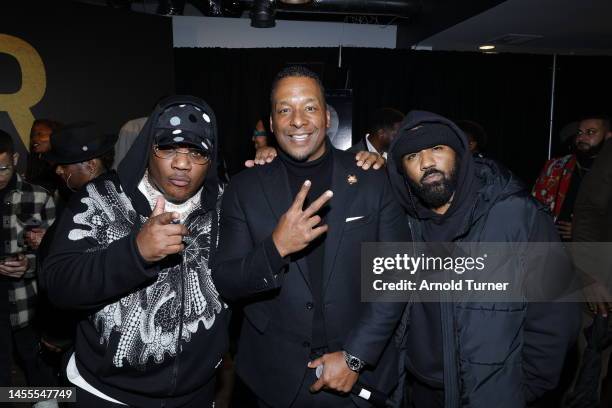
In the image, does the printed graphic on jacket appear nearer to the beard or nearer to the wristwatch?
the wristwatch

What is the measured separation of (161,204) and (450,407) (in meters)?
1.25

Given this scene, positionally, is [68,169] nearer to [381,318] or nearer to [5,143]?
[5,143]

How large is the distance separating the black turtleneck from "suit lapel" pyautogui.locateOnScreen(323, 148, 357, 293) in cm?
3

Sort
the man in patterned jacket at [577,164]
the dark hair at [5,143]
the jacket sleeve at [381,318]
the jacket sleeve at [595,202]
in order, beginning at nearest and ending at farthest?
the jacket sleeve at [381,318]
the dark hair at [5,143]
the jacket sleeve at [595,202]
the man in patterned jacket at [577,164]

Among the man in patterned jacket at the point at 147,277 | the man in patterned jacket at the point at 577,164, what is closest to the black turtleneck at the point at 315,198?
the man in patterned jacket at the point at 147,277

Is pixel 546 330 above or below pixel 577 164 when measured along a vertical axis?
below

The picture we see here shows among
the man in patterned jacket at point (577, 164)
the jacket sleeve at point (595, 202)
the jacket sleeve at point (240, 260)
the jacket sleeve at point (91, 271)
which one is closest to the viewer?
the jacket sleeve at point (91, 271)

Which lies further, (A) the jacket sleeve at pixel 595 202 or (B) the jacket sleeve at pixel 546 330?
(A) the jacket sleeve at pixel 595 202

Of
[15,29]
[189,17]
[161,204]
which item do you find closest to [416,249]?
[161,204]

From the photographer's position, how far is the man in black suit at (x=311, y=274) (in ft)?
5.33

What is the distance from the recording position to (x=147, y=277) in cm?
137

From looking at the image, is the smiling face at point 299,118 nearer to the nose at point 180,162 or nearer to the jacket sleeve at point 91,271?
the nose at point 180,162

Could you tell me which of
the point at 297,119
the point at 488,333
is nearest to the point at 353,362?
the point at 488,333

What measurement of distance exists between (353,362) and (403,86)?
6.40 m
